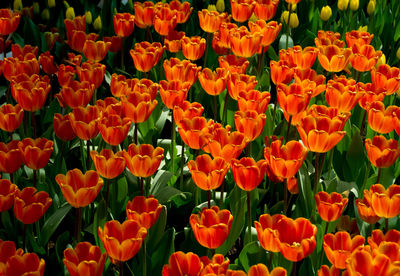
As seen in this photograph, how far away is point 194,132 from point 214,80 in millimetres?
459

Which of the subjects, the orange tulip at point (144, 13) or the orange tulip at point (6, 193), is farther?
the orange tulip at point (144, 13)

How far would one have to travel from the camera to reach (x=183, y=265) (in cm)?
138

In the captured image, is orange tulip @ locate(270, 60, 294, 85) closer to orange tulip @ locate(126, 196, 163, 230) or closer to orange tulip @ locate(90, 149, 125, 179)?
orange tulip @ locate(90, 149, 125, 179)

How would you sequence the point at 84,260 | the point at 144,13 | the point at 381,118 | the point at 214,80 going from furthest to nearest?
the point at 144,13, the point at 214,80, the point at 381,118, the point at 84,260

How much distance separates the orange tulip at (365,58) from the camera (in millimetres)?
2510

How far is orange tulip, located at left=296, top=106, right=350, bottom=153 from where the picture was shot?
1828mm

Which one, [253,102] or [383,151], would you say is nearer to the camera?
[383,151]

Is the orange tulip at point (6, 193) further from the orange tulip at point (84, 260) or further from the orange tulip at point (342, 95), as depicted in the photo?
Answer: the orange tulip at point (342, 95)

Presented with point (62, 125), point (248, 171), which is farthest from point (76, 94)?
point (248, 171)

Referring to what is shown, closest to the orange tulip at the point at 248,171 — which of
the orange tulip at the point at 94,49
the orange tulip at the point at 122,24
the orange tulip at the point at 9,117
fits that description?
the orange tulip at the point at 9,117

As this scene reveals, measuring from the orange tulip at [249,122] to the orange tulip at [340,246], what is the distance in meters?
0.58

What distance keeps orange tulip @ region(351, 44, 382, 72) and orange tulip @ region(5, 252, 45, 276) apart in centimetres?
164

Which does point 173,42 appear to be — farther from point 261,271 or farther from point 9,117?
point 261,271

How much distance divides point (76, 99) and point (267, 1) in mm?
1245
